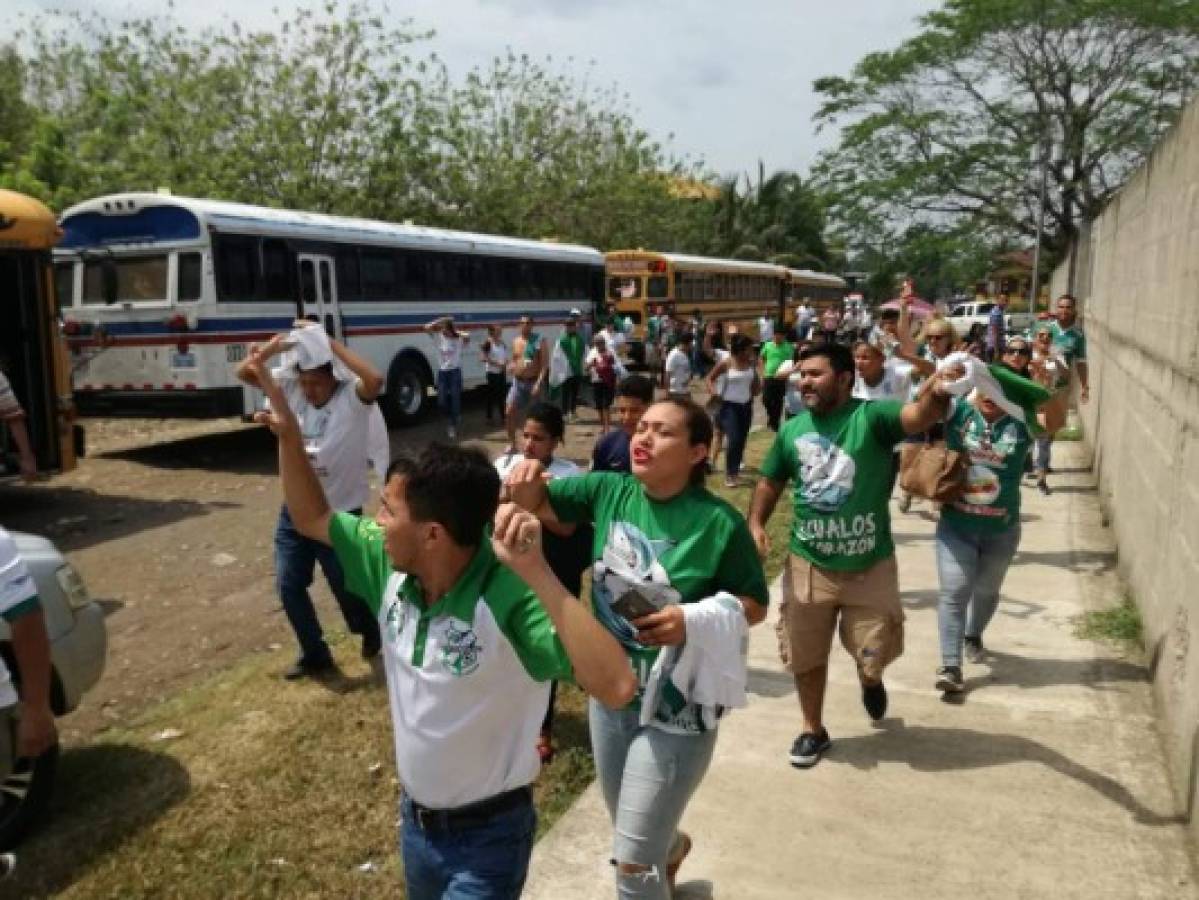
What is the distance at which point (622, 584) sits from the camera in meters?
2.74

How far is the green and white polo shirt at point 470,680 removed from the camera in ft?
6.85

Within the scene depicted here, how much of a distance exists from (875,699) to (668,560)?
224 centimetres

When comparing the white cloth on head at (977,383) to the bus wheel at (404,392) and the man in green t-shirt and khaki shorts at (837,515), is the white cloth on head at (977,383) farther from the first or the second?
the bus wheel at (404,392)

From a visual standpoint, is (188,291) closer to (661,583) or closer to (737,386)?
(737,386)

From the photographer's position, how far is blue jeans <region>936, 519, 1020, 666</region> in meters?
4.88

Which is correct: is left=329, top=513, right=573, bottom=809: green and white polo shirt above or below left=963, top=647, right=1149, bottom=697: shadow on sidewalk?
above

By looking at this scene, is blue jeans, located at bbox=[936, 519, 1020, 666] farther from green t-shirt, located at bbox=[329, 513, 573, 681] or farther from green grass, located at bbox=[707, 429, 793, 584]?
green t-shirt, located at bbox=[329, 513, 573, 681]

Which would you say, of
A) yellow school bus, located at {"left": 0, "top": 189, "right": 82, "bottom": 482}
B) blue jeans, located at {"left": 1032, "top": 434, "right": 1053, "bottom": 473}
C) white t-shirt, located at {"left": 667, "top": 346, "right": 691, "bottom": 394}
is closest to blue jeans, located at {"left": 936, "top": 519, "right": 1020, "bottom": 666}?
blue jeans, located at {"left": 1032, "top": 434, "right": 1053, "bottom": 473}

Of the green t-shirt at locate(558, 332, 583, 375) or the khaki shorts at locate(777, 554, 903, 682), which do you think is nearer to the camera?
the khaki shorts at locate(777, 554, 903, 682)

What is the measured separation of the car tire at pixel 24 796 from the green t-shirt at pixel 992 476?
4.20m

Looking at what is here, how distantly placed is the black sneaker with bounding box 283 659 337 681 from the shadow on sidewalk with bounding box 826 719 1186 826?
268cm

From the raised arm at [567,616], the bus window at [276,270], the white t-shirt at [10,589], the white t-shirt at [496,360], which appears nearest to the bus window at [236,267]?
the bus window at [276,270]

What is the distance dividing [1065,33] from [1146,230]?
74.4 feet

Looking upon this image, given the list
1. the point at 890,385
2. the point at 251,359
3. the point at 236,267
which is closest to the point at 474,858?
the point at 251,359
